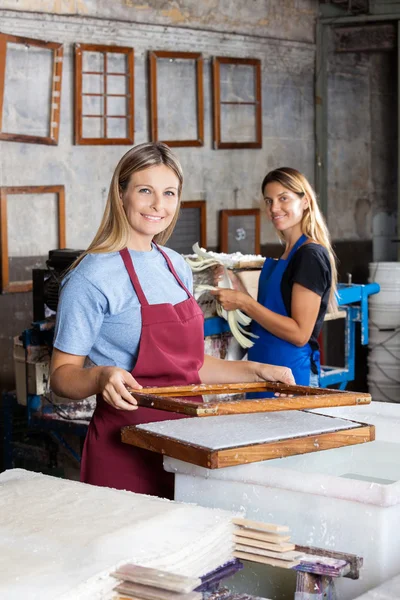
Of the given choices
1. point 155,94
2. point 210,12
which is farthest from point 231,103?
point 155,94

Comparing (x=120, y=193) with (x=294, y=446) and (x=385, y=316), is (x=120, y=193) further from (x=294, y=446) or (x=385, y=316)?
(x=385, y=316)

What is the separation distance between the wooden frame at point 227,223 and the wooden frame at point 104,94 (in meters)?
1.33

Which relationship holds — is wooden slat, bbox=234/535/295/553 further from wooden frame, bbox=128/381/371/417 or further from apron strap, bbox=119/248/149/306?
apron strap, bbox=119/248/149/306

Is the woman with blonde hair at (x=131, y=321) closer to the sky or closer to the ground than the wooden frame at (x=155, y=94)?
closer to the ground

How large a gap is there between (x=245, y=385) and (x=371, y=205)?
8.46 m

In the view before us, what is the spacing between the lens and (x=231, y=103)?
919 centimetres

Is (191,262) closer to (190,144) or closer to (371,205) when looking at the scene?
(190,144)

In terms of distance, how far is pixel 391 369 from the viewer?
8.57m

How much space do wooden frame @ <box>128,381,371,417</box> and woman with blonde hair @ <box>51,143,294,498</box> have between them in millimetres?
199

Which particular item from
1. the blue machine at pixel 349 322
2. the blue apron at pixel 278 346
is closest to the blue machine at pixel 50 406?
the blue machine at pixel 349 322

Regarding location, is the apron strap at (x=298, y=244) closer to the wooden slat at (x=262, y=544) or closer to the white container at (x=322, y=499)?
the white container at (x=322, y=499)

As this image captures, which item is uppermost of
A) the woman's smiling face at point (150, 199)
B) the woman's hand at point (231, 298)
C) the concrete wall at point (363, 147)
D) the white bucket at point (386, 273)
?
the concrete wall at point (363, 147)

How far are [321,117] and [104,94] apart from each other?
301 cm

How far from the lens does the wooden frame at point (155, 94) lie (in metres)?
8.47
